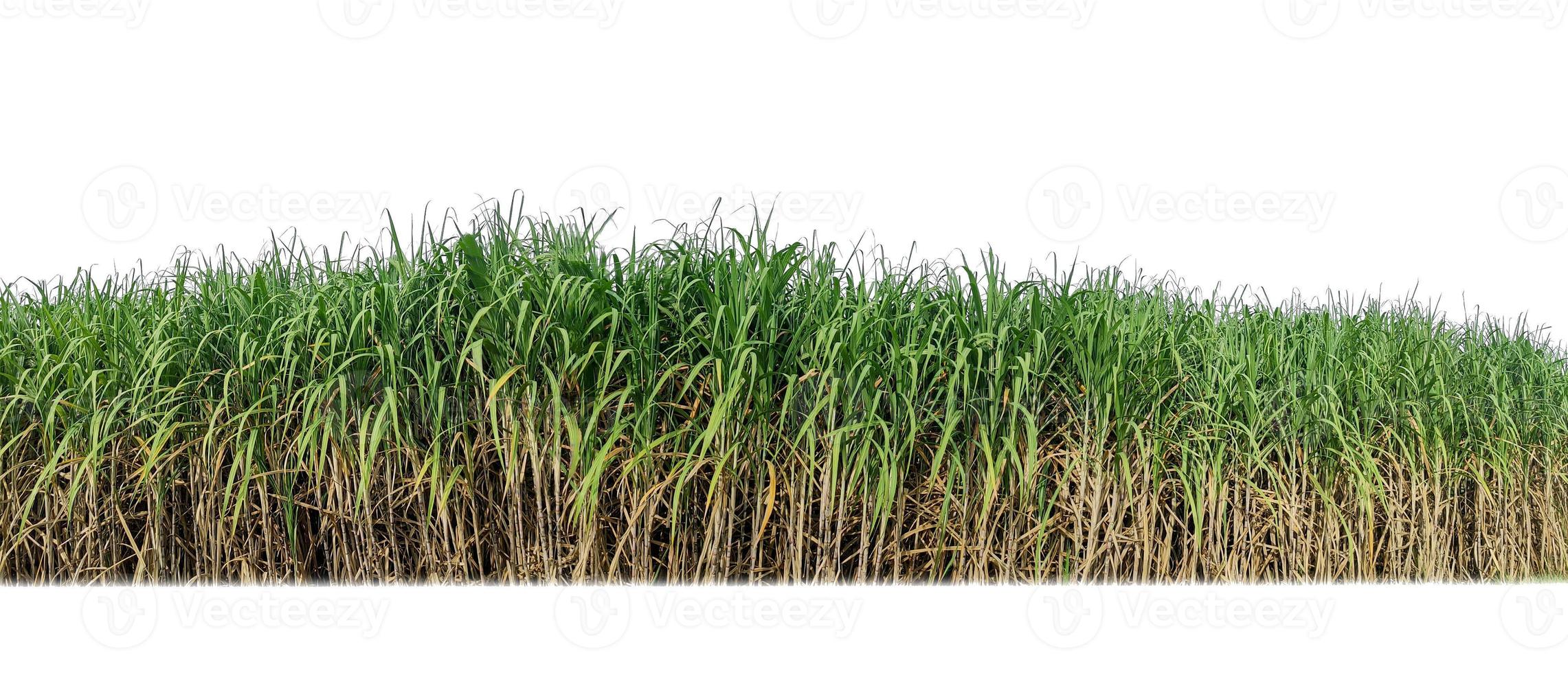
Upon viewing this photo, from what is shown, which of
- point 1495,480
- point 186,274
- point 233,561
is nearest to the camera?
point 233,561

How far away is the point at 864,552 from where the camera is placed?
366 centimetres

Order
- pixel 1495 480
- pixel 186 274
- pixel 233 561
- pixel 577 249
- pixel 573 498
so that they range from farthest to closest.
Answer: pixel 1495 480 < pixel 186 274 < pixel 577 249 < pixel 233 561 < pixel 573 498

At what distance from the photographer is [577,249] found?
13.2 feet

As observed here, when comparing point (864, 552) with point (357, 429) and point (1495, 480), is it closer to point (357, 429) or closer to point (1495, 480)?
point (357, 429)

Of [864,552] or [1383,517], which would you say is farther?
[1383,517]

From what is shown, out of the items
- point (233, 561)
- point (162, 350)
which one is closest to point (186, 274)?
point (162, 350)

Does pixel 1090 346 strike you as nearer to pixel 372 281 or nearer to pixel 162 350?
pixel 372 281

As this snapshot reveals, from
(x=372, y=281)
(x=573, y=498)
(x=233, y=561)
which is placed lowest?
(x=233, y=561)

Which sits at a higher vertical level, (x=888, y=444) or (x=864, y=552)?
(x=888, y=444)

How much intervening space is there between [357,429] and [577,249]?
103 centimetres

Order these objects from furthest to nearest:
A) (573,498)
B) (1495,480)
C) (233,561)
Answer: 1. (1495,480)
2. (233,561)
3. (573,498)

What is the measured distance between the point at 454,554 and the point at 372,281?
45.6 inches

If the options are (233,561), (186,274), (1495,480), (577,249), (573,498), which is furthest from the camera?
(1495,480)

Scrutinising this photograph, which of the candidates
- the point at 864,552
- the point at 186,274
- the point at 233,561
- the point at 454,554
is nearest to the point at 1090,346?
the point at 864,552
